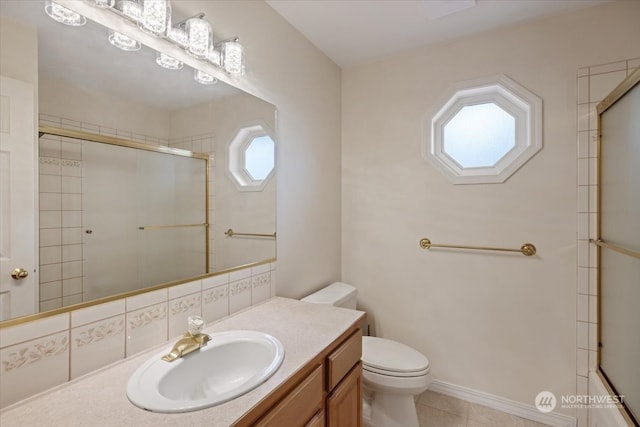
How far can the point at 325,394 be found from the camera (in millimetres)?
1094

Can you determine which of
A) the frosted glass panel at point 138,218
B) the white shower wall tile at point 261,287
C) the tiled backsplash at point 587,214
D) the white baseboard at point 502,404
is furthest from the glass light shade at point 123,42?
the white baseboard at point 502,404

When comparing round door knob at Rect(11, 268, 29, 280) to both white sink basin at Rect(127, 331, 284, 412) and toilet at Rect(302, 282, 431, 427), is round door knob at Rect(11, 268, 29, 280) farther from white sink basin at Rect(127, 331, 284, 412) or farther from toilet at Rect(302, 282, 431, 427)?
toilet at Rect(302, 282, 431, 427)

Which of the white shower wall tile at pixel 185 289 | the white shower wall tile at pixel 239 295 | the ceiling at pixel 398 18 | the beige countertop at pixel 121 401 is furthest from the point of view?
the ceiling at pixel 398 18

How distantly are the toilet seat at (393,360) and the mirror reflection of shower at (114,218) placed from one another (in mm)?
1067

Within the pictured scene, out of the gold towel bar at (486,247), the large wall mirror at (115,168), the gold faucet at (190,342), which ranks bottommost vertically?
the gold faucet at (190,342)

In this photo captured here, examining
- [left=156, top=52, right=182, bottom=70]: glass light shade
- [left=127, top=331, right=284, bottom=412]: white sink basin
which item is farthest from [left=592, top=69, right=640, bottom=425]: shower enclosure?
[left=156, top=52, right=182, bottom=70]: glass light shade

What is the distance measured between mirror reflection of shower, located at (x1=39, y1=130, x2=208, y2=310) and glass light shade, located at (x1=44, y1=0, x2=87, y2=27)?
352 mm

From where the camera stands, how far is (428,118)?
6.96 feet

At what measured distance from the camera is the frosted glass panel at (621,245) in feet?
4.15

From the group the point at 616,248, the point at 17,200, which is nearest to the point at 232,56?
the point at 17,200

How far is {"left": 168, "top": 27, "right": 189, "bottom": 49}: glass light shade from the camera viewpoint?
1154mm

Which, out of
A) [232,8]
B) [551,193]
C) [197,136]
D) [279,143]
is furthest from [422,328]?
[232,8]

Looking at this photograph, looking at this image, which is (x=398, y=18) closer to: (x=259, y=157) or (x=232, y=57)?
(x=232, y=57)

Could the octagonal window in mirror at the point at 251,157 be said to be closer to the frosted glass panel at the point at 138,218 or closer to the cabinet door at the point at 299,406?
the frosted glass panel at the point at 138,218
